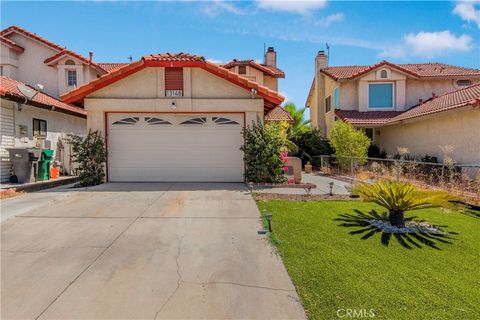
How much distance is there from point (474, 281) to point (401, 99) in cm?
A: 1982

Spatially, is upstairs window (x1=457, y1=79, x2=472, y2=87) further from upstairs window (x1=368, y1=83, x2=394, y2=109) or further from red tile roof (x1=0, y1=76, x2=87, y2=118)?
red tile roof (x1=0, y1=76, x2=87, y2=118)

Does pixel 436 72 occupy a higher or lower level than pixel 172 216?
higher

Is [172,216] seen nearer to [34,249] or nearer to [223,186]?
[34,249]

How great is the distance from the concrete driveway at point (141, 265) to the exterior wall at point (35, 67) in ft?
44.4

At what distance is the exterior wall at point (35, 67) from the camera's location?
61.5 ft

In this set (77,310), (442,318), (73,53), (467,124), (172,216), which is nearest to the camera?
(442,318)

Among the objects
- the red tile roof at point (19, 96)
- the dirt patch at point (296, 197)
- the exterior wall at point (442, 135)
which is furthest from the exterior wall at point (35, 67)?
the exterior wall at point (442, 135)

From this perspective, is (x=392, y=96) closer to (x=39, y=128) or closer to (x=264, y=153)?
(x=264, y=153)

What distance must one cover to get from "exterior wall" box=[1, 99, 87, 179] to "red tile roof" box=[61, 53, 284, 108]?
9.96ft

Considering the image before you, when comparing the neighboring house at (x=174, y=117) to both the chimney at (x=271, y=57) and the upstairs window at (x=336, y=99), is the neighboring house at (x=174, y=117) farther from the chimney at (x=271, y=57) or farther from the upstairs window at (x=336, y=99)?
the chimney at (x=271, y=57)

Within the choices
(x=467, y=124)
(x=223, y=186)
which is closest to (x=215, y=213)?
(x=223, y=186)

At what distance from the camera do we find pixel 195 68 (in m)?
11.9

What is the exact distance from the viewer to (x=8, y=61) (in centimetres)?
1792

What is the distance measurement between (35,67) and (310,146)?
58.0 feet
